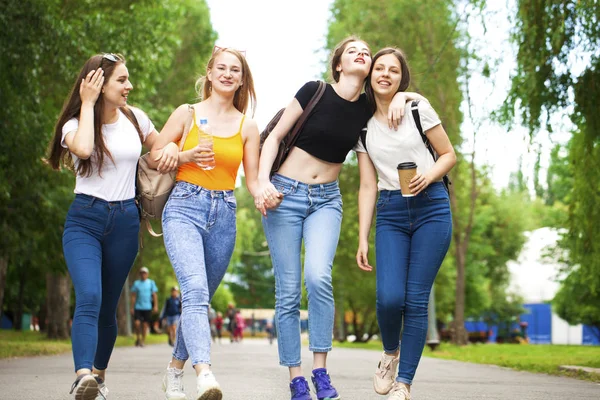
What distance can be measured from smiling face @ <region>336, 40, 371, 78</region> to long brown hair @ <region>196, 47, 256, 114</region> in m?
0.61

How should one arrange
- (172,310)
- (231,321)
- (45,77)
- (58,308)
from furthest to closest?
(231,321) → (58,308) → (172,310) → (45,77)

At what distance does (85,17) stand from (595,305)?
80.4 feet

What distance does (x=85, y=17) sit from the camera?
18375 millimetres

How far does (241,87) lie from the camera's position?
6.30 metres

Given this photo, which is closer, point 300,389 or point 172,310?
point 300,389

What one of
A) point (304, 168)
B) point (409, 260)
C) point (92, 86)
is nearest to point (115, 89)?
point (92, 86)

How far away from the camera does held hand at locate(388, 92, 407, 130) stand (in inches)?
238

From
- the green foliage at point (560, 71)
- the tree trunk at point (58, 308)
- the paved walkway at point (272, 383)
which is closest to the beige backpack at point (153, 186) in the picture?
the paved walkway at point (272, 383)

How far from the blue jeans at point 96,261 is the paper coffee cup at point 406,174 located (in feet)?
5.44

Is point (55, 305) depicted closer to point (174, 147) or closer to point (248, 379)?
point (248, 379)

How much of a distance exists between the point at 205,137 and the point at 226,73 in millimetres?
578

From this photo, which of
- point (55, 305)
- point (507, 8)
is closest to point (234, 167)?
point (507, 8)

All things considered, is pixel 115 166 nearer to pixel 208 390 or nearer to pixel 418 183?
pixel 208 390

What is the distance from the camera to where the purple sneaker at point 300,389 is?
19.1 feet
